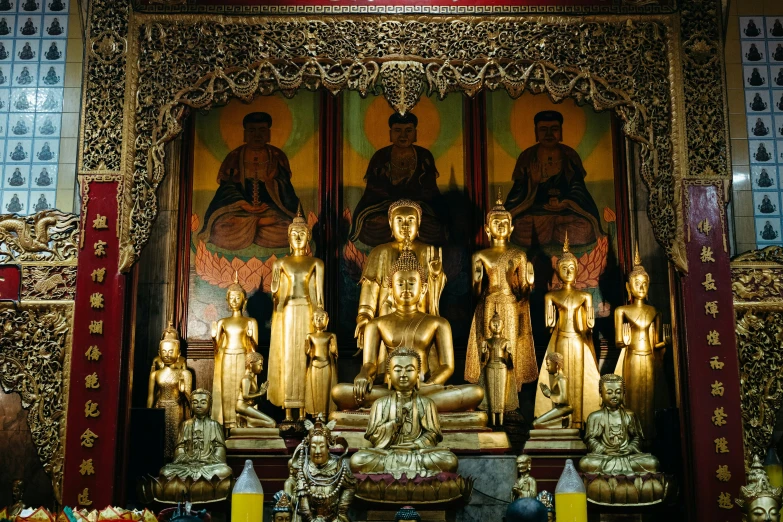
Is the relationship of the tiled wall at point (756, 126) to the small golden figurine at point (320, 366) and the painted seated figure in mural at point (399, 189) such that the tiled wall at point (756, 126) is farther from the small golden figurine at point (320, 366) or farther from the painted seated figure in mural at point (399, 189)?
the small golden figurine at point (320, 366)

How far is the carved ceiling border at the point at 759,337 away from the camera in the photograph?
832 centimetres

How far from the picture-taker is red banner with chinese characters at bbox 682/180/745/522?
26.5 ft

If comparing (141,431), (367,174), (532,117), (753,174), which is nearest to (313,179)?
(367,174)

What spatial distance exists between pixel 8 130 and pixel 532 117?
478 centimetres

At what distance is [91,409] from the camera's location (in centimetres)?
817

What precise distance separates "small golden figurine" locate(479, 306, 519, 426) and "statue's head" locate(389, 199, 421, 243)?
110 centimetres

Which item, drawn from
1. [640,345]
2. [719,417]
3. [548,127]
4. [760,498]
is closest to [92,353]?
[640,345]

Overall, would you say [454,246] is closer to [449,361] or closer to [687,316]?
[449,361]

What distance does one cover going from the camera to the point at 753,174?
10094mm

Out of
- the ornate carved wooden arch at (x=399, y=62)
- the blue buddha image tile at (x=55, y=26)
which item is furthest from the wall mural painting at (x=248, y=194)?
the ornate carved wooden arch at (x=399, y=62)

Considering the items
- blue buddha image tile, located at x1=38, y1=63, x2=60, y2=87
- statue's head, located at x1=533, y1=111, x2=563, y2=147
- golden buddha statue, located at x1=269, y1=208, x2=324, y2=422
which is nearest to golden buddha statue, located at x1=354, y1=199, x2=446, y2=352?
golden buddha statue, located at x1=269, y1=208, x2=324, y2=422

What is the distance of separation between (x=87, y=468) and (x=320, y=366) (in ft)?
6.99

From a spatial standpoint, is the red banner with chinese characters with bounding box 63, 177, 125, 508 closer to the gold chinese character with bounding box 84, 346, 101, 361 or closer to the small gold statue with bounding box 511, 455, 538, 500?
the gold chinese character with bounding box 84, 346, 101, 361

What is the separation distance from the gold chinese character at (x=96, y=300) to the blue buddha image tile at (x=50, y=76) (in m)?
2.86
